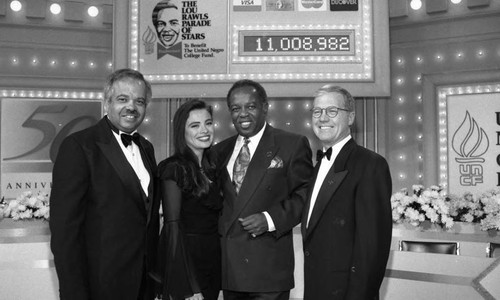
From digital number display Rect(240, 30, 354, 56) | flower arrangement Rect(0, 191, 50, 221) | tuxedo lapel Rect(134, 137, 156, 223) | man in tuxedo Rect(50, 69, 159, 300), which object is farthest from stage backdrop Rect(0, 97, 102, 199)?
man in tuxedo Rect(50, 69, 159, 300)

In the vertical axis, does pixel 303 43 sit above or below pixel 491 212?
above

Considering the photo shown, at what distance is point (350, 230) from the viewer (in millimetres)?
2438

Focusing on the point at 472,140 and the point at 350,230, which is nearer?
the point at 350,230

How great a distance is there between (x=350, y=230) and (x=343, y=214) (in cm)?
7

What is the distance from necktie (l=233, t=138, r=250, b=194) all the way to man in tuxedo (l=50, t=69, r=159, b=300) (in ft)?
1.61

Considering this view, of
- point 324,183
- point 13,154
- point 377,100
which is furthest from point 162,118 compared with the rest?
point 324,183

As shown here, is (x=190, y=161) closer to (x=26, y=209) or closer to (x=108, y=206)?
(x=108, y=206)

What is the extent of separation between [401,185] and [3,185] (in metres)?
4.93

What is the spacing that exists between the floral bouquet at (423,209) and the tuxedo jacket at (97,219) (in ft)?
7.45

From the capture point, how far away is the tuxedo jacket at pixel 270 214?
2971 mm

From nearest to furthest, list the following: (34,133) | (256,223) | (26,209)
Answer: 1. (256,223)
2. (26,209)
3. (34,133)

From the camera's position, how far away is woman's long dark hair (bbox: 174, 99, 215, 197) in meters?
2.89

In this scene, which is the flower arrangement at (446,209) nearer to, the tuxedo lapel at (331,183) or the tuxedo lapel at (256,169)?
the tuxedo lapel at (256,169)

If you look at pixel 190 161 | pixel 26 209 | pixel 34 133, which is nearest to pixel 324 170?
pixel 190 161
